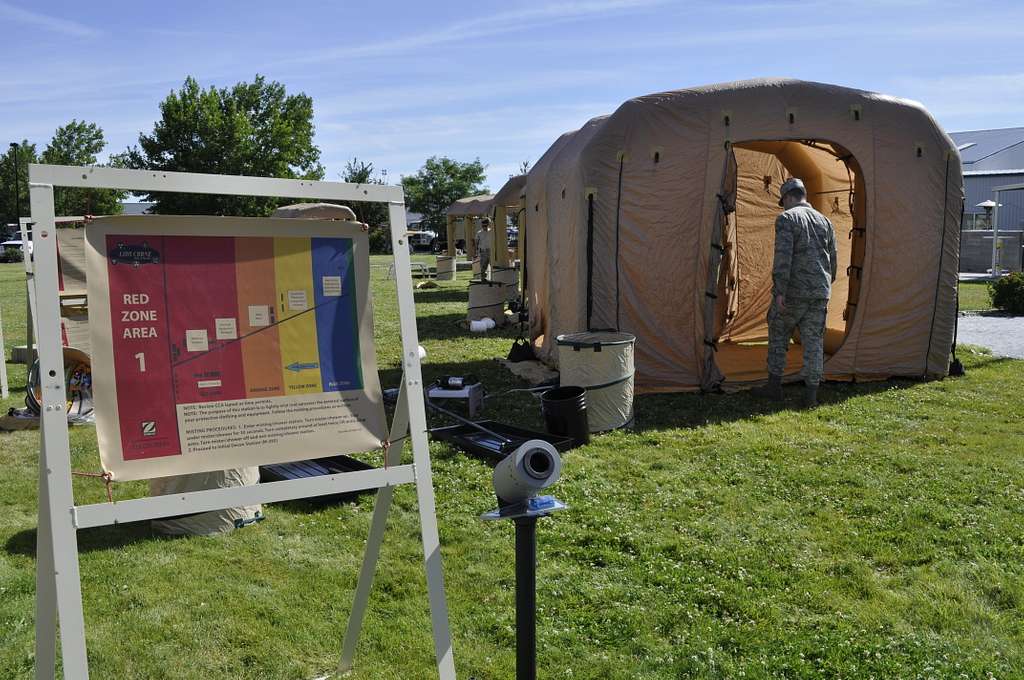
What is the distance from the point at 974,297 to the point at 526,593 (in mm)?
18990

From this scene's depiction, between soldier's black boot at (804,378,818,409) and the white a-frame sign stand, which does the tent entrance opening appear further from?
the white a-frame sign stand

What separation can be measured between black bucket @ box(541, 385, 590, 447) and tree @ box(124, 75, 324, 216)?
4467 centimetres

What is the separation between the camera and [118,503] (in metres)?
2.64

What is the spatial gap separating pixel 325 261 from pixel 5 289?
27991 mm

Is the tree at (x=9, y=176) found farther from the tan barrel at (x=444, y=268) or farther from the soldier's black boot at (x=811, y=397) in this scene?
the soldier's black boot at (x=811, y=397)

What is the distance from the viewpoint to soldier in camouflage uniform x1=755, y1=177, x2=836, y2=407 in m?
7.86

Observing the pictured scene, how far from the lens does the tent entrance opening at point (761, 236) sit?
36.0 ft

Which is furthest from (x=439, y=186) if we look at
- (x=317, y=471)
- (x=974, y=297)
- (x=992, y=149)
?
(x=317, y=471)

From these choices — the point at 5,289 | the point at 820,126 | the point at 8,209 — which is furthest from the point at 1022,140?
the point at 8,209

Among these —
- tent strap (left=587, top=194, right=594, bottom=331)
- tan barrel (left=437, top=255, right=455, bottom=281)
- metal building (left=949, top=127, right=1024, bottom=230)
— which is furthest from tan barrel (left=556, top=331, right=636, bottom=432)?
metal building (left=949, top=127, right=1024, bottom=230)

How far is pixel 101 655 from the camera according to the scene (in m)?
3.61

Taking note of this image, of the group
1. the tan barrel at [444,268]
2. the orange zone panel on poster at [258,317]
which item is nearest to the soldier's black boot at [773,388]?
the orange zone panel on poster at [258,317]

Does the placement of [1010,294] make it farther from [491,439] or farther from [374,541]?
[374,541]

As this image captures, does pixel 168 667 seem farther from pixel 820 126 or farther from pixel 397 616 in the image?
pixel 820 126
